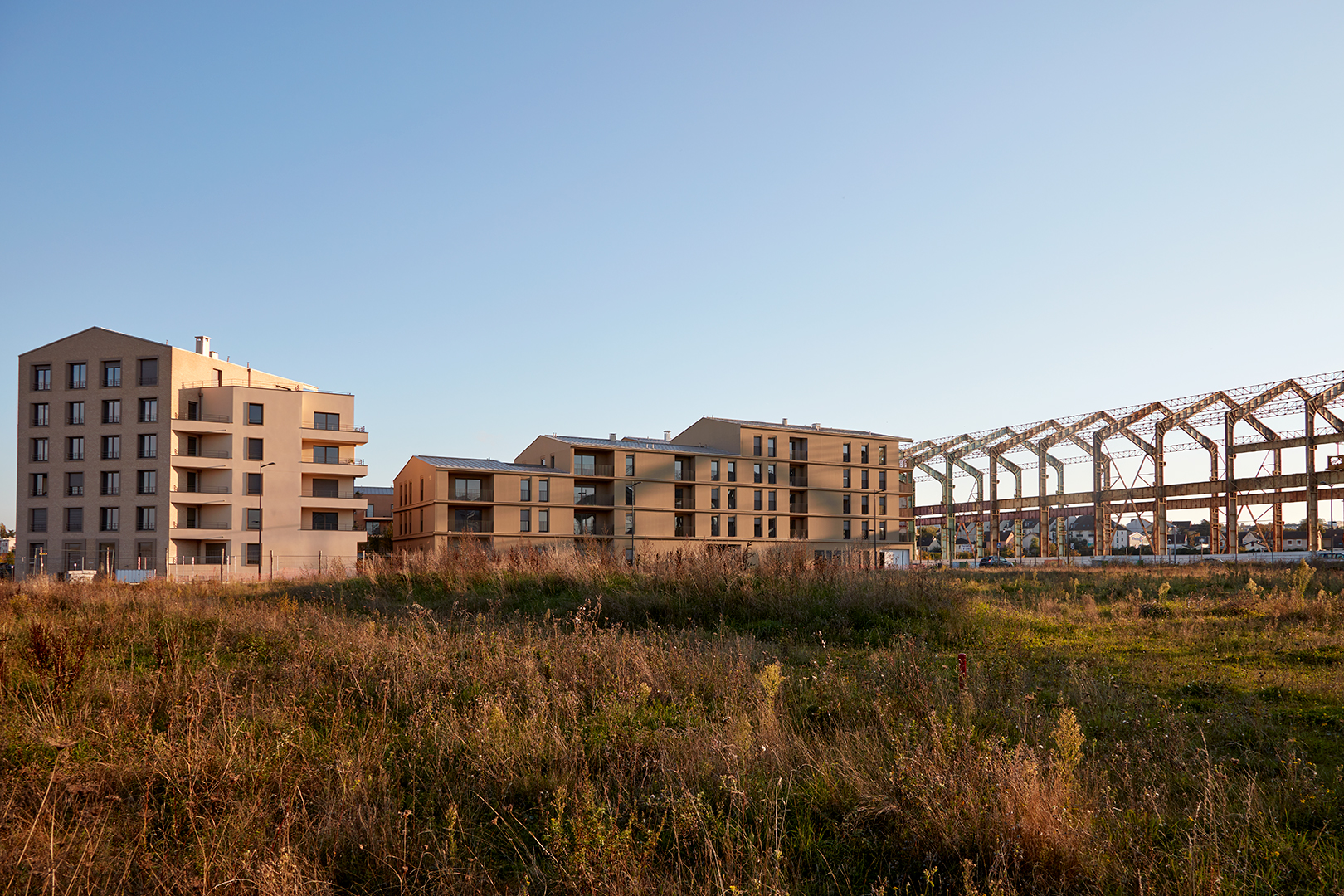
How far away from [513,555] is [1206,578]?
19.9m

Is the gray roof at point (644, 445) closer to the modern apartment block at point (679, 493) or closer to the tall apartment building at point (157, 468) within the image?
the modern apartment block at point (679, 493)

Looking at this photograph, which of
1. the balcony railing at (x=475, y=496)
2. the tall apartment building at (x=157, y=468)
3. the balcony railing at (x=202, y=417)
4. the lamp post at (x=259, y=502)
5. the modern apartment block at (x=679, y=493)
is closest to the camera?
the tall apartment building at (x=157, y=468)

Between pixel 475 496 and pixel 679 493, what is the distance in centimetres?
1625

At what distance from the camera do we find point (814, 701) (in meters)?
8.55

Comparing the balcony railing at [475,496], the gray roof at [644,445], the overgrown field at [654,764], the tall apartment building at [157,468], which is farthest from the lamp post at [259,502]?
the overgrown field at [654,764]

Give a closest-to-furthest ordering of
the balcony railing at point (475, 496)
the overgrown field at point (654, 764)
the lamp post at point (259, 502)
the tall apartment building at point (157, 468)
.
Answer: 1. the overgrown field at point (654, 764)
2. the tall apartment building at point (157, 468)
3. the lamp post at point (259, 502)
4. the balcony railing at point (475, 496)

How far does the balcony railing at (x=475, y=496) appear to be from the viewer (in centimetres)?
5822

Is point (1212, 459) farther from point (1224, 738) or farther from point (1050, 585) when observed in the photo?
point (1224, 738)

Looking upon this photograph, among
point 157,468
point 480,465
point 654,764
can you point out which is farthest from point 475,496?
point 654,764

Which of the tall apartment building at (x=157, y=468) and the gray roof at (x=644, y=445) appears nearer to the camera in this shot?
the tall apartment building at (x=157, y=468)

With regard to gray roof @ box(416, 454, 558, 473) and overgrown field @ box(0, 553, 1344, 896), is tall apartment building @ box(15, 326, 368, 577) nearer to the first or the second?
gray roof @ box(416, 454, 558, 473)

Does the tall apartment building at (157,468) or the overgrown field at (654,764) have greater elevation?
the tall apartment building at (157,468)

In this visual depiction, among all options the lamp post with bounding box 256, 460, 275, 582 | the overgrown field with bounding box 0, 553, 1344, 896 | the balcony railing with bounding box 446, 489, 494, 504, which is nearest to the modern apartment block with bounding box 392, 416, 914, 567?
the balcony railing with bounding box 446, 489, 494, 504

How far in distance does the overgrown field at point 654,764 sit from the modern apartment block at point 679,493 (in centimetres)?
4374
